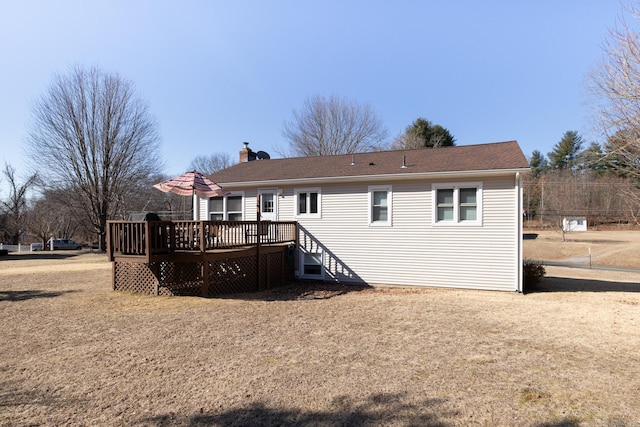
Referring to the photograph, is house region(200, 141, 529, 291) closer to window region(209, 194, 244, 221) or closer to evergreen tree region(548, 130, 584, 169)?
window region(209, 194, 244, 221)

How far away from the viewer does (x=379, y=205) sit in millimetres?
11656

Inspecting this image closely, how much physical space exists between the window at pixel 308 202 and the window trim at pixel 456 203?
390 cm

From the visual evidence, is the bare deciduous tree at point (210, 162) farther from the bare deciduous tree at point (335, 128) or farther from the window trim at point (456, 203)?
the window trim at point (456, 203)

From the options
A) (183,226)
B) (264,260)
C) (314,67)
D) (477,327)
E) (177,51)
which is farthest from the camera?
(314,67)

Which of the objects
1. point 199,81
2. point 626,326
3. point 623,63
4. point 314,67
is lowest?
point 626,326

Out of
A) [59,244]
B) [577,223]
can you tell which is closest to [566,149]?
[577,223]

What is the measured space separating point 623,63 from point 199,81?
14.8 m

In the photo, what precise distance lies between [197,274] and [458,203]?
8.02 metres

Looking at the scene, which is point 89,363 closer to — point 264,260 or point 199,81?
point 264,260

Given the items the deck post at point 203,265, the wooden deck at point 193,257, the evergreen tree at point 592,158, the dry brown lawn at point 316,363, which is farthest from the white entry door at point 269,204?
the evergreen tree at point 592,158

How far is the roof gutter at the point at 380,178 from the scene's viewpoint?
32.8ft

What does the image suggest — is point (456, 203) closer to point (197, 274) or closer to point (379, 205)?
point (379, 205)

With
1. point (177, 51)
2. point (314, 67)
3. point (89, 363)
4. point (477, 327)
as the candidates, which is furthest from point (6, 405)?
point (314, 67)

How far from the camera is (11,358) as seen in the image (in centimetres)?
476
